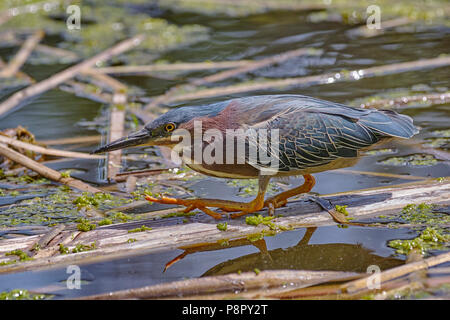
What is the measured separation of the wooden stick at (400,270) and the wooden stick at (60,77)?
4879 mm

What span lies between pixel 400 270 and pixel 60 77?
5673 millimetres

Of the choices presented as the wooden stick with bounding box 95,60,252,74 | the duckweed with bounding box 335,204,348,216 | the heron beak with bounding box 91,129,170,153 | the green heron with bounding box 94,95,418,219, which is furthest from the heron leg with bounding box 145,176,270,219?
the wooden stick with bounding box 95,60,252,74

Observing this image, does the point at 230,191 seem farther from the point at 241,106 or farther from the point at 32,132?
the point at 32,132

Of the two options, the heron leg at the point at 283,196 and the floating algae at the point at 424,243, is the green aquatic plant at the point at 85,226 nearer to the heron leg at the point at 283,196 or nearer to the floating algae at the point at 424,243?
the heron leg at the point at 283,196

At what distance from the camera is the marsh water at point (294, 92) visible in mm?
3760

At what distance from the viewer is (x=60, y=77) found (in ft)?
25.8

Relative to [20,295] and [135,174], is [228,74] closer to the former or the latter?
[135,174]

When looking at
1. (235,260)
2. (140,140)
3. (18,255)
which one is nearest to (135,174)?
(140,140)

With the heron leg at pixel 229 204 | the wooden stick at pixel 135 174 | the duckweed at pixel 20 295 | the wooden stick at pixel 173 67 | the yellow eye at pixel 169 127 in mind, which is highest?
the wooden stick at pixel 173 67

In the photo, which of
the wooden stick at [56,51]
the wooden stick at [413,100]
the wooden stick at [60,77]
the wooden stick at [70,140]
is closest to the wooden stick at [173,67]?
the wooden stick at [60,77]

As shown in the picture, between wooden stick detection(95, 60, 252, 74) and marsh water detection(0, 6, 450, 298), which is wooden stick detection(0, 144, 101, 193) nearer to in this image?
marsh water detection(0, 6, 450, 298)

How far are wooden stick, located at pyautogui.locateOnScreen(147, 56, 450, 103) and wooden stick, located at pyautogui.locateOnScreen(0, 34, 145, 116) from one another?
1601 millimetres

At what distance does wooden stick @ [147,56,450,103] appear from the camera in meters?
7.16

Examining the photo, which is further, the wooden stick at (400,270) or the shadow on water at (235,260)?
the shadow on water at (235,260)
